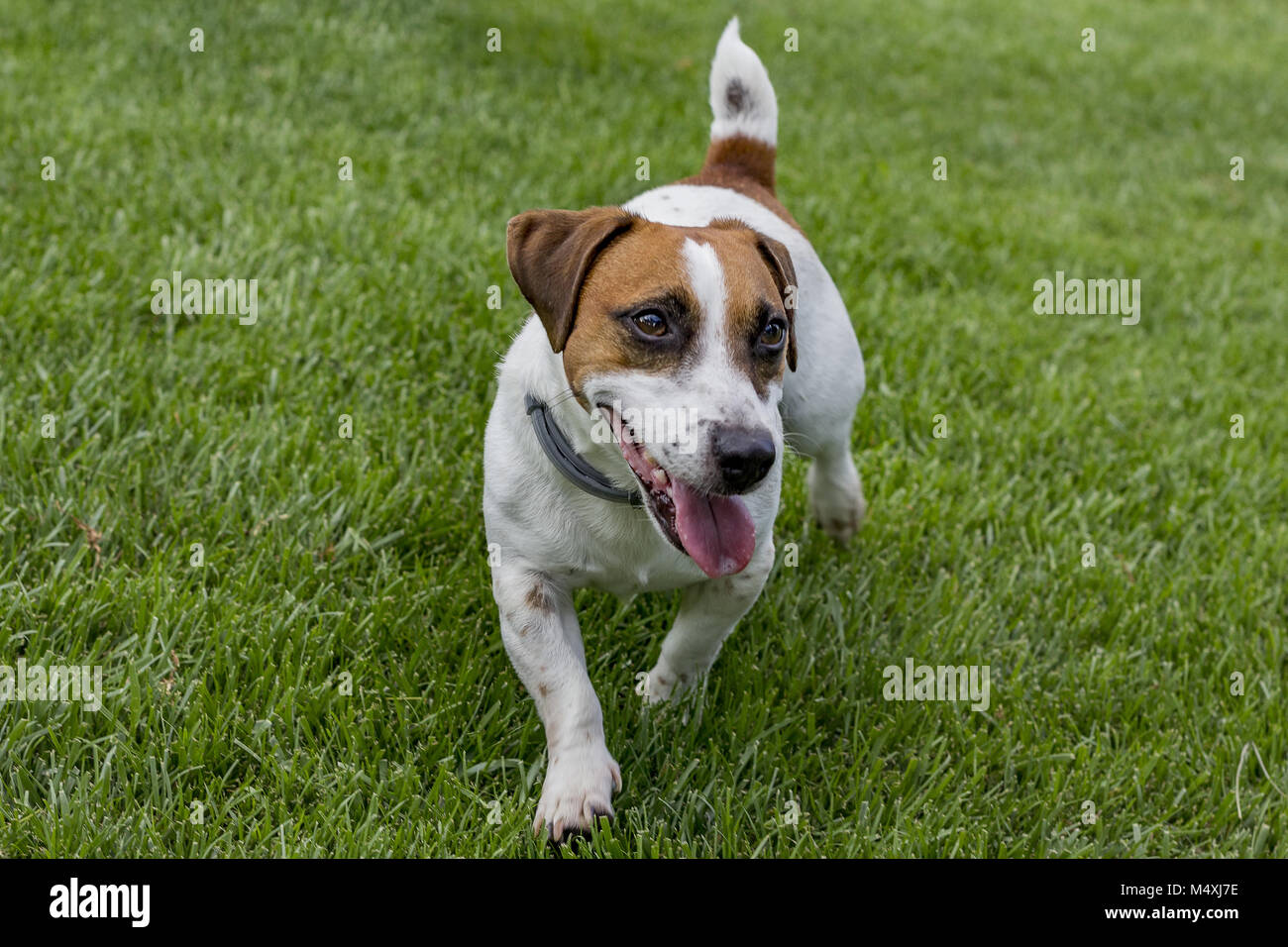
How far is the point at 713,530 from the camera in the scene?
2.93m

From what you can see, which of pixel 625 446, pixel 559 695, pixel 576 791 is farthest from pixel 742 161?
pixel 576 791

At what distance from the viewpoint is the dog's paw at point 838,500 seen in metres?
4.36

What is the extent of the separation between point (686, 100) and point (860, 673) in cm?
588

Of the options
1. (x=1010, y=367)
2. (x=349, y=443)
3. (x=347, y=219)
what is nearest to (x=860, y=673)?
(x=349, y=443)

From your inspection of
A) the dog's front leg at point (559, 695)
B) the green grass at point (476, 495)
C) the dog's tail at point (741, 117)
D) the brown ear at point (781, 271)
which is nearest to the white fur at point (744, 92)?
the dog's tail at point (741, 117)

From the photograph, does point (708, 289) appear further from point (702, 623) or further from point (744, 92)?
point (744, 92)

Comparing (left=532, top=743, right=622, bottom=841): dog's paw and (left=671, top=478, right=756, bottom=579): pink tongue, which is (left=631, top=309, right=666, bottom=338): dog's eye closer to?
(left=671, top=478, right=756, bottom=579): pink tongue

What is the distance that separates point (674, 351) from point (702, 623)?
839 millimetres

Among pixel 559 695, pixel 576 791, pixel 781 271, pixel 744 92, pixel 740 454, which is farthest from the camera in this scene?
pixel 744 92

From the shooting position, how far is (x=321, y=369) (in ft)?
15.8

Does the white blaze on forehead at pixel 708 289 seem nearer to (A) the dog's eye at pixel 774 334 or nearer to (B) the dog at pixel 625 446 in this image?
(B) the dog at pixel 625 446

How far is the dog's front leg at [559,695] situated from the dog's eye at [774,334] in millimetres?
858
